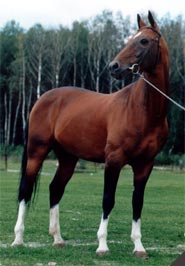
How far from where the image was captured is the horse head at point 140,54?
7.20 m

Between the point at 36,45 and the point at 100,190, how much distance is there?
3302cm

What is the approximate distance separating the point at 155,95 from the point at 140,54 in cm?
58

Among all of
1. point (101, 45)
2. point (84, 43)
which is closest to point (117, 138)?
point (101, 45)

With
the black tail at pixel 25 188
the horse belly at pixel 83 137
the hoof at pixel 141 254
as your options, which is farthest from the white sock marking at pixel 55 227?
the hoof at pixel 141 254

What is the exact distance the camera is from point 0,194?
58.1 feet

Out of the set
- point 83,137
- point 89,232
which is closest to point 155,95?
point 83,137

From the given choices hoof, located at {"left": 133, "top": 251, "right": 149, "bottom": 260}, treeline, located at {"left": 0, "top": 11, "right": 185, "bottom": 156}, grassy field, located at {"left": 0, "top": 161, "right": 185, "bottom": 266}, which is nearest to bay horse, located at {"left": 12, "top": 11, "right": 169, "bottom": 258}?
hoof, located at {"left": 133, "top": 251, "right": 149, "bottom": 260}

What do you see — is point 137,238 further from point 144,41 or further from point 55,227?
point 144,41

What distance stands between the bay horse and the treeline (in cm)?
3506

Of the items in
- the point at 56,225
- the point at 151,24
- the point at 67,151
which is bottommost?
the point at 56,225

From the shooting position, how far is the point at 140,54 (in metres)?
7.37

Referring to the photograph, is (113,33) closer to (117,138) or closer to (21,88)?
(21,88)

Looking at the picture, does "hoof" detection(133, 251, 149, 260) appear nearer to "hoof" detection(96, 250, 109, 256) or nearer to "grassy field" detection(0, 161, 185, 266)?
"grassy field" detection(0, 161, 185, 266)

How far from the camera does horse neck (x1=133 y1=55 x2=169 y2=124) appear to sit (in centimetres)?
748
